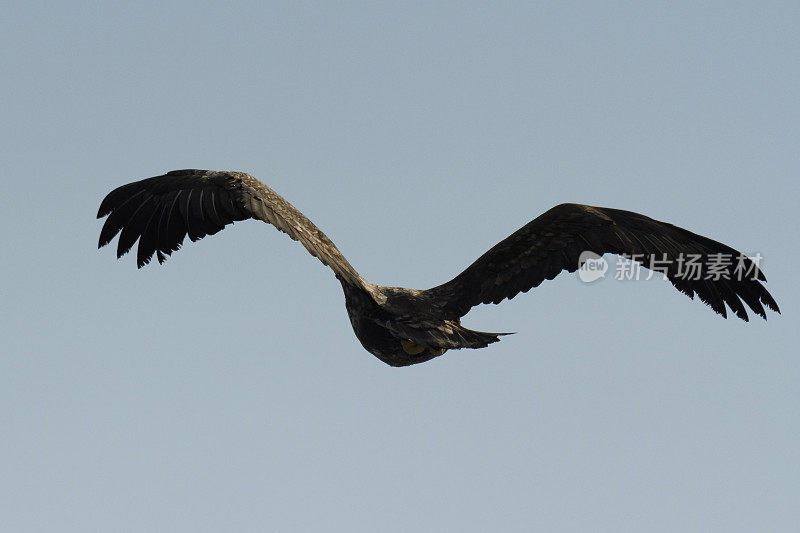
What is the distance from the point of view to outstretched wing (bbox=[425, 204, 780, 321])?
850 centimetres

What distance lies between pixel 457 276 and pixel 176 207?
299cm

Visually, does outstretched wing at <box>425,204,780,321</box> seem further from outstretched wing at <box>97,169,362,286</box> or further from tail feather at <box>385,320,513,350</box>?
outstretched wing at <box>97,169,362,286</box>

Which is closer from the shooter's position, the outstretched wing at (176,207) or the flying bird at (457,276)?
the flying bird at (457,276)

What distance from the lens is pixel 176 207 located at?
32.5 ft

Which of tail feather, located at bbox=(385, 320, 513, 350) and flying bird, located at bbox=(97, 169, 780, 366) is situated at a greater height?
flying bird, located at bbox=(97, 169, 780, 366)

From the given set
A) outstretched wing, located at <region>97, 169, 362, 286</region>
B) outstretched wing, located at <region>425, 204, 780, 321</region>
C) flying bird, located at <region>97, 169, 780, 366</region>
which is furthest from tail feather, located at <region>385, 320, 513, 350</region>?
outstretched wing, located at <region>97, 169, 362, 286</region>

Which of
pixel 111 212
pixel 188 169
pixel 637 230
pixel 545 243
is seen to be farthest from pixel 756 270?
pixel 111 212

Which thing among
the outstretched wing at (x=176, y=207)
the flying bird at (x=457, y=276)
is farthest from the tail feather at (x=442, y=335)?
the outstretched wing at (x=176, y=207)

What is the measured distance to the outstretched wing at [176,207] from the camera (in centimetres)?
955

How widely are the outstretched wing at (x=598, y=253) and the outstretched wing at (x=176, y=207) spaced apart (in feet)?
5.67

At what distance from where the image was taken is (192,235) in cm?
988

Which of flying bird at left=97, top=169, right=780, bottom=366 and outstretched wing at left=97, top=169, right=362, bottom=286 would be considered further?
outstretched wing at left=97, top=169, right=362, bottom=286

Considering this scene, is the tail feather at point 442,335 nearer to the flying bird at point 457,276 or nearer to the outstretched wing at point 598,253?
the flying bird at point 457,276

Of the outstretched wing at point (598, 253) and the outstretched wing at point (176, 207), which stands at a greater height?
the outstretched wing at point (176, 207)
